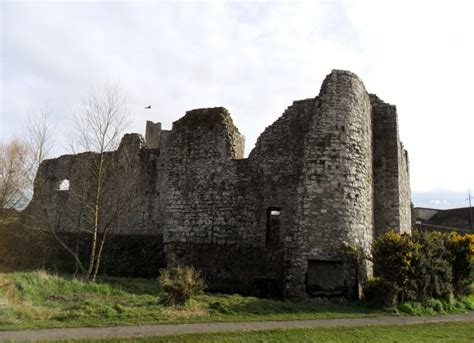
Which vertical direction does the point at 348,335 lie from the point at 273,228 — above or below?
below

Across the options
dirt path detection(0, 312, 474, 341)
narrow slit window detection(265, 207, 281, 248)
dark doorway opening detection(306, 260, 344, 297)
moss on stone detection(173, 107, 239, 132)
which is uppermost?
moss on stone detection(173, 107, 239, 132)

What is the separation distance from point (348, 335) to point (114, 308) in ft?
19.6

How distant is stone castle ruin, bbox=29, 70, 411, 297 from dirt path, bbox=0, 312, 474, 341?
2.50 meters

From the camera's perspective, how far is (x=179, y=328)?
32.1 ft

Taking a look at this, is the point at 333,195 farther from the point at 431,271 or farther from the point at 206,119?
the point at 206,119

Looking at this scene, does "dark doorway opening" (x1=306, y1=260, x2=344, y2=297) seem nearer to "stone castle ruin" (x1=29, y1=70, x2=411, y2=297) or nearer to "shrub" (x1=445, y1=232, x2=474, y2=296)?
"stone castle ruin" (x1=29, y1=70, x2=411, y2=297)

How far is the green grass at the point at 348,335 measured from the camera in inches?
358

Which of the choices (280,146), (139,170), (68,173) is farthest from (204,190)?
(68,173)

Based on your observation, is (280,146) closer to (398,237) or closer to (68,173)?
(398,237)

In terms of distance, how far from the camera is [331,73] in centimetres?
1578

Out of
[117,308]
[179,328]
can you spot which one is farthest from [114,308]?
[179,328]

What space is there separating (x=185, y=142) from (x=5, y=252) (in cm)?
1427

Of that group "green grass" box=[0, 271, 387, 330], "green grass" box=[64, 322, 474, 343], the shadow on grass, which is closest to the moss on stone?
"green grass" box=[0, 271, 387, 330]

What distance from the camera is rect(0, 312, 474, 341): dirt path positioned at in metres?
8.96
